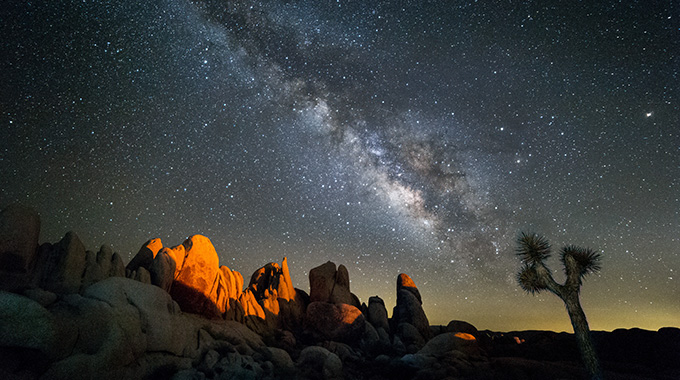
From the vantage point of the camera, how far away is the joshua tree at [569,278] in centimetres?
1614

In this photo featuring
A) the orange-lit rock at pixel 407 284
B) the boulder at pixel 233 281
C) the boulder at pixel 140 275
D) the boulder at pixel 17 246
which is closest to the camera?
the boulder at pixel 17 246

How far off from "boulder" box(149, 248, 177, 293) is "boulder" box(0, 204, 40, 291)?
591cm

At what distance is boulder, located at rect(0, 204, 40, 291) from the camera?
12.2m

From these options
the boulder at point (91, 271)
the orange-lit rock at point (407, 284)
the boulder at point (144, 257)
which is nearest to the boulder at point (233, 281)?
the boulder at point (144, 257)

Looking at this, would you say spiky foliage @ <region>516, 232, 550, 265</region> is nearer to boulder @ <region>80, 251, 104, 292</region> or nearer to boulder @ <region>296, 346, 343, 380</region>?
boulder @ <region>296, 346, 343, 380</region>

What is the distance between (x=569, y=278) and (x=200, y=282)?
23842 mm

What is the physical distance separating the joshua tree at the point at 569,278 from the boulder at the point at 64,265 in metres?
24.8

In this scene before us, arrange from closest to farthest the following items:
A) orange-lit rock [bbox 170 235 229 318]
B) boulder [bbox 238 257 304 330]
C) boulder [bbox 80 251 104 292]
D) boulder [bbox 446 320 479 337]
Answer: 1. boulder [bbox 80 251 104 292]
2. orange-lit rock [bbox 170 235 229 318]
3. boulder [bbox 238 257 304 330]
4. boulder [bbox 446 320 479 337]

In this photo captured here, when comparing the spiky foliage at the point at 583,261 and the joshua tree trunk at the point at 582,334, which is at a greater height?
the spiky foliage at the point at 583,261

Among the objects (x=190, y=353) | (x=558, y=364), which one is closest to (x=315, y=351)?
(x=190, y=353)

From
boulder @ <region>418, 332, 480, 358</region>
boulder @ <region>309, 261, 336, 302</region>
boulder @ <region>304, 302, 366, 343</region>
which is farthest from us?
boulder @ <region>309, 261, 336, 302</region>

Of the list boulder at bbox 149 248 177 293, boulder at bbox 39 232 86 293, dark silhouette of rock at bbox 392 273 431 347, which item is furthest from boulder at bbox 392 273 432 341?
boulder at bbox 39 232 86 293

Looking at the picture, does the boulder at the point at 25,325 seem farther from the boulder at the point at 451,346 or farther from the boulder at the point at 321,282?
the boulder at the point at 321,282

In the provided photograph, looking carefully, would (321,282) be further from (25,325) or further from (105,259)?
(25,325)
